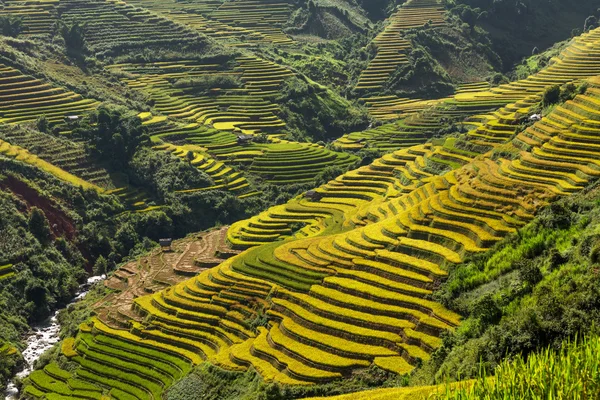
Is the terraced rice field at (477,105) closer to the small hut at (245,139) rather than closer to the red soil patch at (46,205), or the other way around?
the small hut at (245,139)

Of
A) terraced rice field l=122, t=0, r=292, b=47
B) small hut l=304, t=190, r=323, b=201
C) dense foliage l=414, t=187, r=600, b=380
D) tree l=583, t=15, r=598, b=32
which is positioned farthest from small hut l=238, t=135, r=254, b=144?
tree l=583, t=15, r=598, b=32

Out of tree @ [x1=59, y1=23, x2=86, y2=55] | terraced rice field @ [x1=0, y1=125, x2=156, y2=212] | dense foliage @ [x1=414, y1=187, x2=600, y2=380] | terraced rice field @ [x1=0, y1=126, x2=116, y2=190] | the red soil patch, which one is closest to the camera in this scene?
dense foliage @ [x1=414, y1=187, x2=600, y2=380]

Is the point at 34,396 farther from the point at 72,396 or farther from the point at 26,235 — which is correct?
the point at 26,235

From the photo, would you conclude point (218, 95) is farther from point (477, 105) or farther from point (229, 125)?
point (477, 105)

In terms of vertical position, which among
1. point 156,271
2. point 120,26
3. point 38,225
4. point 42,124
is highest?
point 120,26

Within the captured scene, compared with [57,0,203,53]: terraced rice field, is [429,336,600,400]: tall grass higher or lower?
lower

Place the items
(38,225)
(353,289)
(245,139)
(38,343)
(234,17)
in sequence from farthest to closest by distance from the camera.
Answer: (234,17)
(245,139)
(38,225)
(38,343)
(353,289)

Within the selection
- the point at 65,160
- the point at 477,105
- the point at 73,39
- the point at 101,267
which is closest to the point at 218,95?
the point at 73,39

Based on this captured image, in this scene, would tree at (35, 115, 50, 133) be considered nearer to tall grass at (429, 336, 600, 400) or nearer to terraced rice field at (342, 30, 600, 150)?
terraced rice field at (342, 30, 600, 150)
